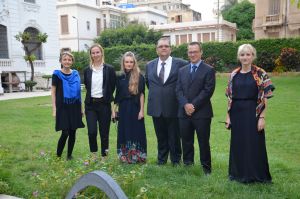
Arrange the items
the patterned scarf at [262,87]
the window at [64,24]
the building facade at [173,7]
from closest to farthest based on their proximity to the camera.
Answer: the patterned scarf at [262,87] < the window at [64,24] < the building facade at [173,7]

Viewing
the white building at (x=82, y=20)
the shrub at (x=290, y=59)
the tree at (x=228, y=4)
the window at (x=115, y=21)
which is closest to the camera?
the shrub at (x=290, y=59)

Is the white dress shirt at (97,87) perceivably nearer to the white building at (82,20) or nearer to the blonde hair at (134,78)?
the blonde hair at (134,78)

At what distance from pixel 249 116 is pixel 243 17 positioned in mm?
55342

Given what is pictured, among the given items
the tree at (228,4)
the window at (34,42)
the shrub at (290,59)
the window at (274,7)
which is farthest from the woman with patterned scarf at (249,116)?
the tree at (228,4)

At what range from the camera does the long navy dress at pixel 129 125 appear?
5500 mm

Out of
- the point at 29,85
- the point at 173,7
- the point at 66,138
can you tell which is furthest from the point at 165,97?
the point at 173,7

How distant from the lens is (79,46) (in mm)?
51938

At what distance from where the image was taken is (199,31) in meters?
51.1

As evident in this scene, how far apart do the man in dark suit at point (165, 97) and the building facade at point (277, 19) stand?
31369 mm

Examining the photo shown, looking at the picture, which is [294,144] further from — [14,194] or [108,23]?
[108,23]

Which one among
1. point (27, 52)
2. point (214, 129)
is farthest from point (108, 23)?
point (214, 129)

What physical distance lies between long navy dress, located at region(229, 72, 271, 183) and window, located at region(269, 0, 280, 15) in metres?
34.1

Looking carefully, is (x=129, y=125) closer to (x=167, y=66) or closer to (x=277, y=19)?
(x=167, y=66)

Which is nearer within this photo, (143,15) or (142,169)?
(142,169)
